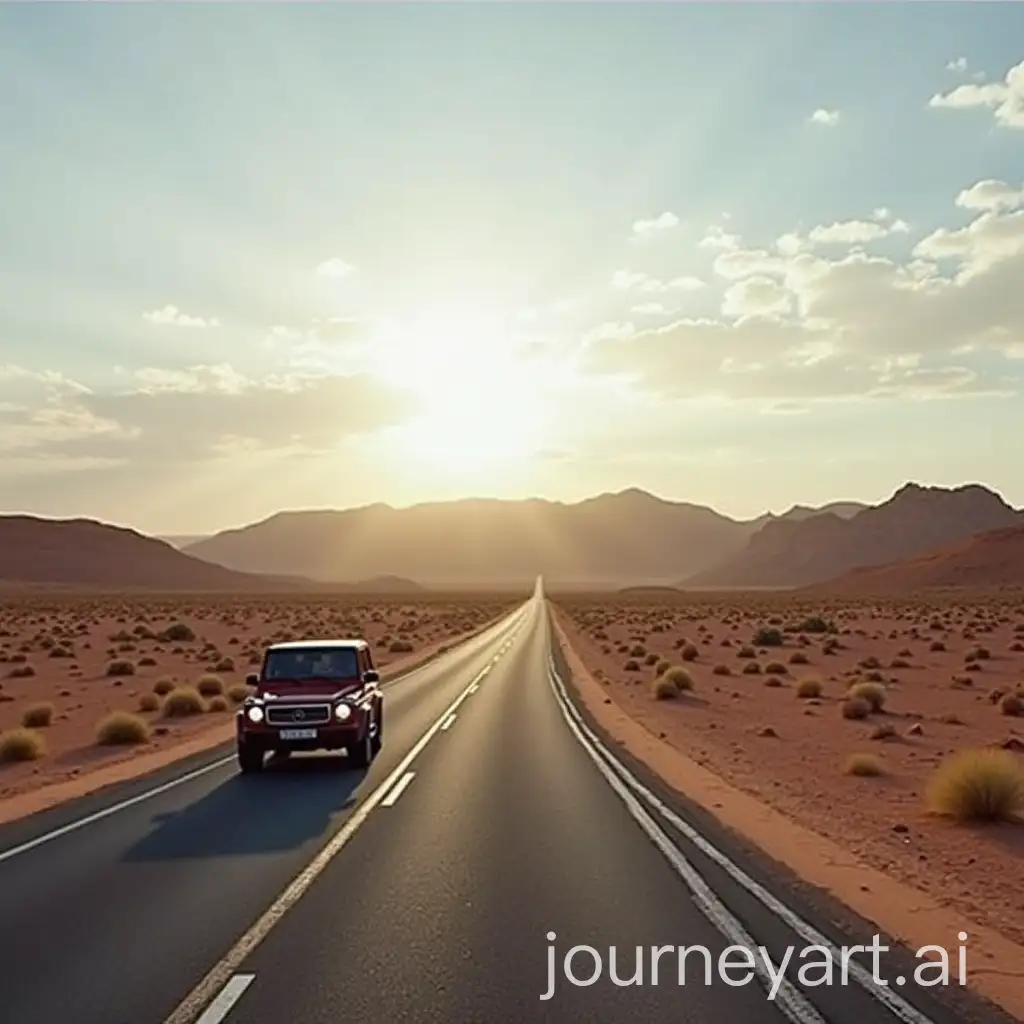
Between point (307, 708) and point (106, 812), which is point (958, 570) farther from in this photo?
point (106, 812)

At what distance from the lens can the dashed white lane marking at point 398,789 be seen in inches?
593

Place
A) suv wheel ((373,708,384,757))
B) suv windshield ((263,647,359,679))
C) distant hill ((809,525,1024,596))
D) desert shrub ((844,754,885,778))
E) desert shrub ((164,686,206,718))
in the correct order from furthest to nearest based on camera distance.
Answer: distant hill ((809,525,1024,596)) → desert shrub ((164,686,206,718)) → suv wheel ((373,708,384,757)) → suv windshield ((263,647,359,679)) → desert shrub ((844,754,885,778))

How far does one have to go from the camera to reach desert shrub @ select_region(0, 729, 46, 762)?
21869 mm

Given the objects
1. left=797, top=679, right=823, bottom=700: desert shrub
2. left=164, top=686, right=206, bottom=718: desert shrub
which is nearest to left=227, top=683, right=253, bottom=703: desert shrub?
left=164, top=686, right=206, bottom=718: desert shrub

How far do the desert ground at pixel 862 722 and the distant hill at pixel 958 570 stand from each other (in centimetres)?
8161

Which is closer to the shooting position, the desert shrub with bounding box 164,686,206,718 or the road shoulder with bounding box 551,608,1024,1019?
the road shoulder with bounding box 551,608,1024,1019

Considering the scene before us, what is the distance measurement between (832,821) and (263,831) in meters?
6.81

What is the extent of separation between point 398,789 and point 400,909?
680 cm

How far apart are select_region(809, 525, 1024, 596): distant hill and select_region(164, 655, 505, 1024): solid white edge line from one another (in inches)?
5341

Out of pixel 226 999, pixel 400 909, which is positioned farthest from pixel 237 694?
pixel 226 999

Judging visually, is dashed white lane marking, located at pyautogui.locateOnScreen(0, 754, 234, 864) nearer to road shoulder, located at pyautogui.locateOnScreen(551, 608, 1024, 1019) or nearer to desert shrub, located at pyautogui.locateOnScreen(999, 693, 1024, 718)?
road shoulder, located at pyautogui.locateOnScreen(551, 608, 1024, 1019)

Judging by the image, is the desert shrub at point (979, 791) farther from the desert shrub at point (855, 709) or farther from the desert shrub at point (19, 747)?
the desert shrub at point (19, 747)

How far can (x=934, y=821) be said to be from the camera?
49.5 feet

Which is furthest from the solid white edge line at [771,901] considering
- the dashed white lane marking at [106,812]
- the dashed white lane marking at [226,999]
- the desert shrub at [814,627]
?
A: the desert shrub at [814,627]
